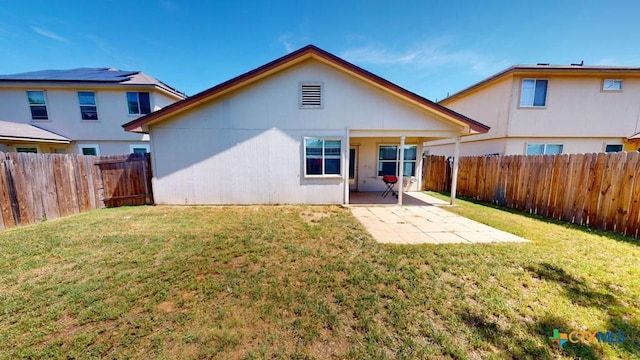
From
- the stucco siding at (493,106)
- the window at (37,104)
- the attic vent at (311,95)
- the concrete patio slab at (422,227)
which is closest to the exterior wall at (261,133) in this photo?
the attic vent at (311,95)

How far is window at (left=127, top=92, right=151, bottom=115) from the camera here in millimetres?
12016

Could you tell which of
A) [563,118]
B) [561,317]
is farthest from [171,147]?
[563,118]

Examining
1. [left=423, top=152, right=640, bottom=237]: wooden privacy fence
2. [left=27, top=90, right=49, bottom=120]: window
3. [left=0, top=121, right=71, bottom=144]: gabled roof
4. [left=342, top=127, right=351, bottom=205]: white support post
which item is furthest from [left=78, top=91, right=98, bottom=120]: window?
[left=423, top=152, right=640, bottom=237]: wooden privacy fence

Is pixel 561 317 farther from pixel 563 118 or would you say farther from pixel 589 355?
pixel 563 118

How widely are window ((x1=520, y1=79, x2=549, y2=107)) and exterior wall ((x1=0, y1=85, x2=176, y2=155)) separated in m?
19.5

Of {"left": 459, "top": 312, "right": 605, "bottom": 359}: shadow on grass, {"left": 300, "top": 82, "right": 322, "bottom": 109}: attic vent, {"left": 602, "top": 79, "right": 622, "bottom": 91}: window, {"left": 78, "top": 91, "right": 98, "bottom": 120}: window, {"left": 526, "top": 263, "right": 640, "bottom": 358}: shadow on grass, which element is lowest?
{"left": 459, "top": 312, "right": 605, "bottom": 359}: shadow on grass

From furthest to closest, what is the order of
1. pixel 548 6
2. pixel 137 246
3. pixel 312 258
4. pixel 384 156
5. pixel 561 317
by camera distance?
pixel 384 156, pixel 548 6, pixel 137 246, pixel 312 258, pixel 561 317

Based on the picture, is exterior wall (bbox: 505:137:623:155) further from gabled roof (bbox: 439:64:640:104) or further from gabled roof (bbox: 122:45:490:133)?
gabled roof (bbox: 122:45:490:133)

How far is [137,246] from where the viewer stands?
14.0ft

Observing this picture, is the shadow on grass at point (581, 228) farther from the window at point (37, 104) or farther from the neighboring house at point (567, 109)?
the window at point (37, 104)

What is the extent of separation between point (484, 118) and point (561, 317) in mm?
12927

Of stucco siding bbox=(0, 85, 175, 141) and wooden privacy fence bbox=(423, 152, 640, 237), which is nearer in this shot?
wooden privacy fence bbox=(423, 152, 640, 237)

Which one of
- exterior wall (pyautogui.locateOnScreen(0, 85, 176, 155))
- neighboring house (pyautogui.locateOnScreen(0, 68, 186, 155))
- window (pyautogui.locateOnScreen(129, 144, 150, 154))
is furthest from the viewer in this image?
window (pyautogui.locateOnScreen(129, 144, 150, 154))

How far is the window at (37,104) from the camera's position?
1166 cm
